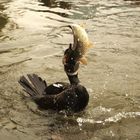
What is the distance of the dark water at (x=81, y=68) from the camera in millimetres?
5438

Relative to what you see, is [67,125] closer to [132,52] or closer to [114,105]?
[114,105]

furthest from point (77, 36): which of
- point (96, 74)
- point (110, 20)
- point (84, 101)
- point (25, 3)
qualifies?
point (25, 3)

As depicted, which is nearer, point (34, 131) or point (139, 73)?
point (34, 131)

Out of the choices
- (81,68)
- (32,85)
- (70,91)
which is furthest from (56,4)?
(70,91)

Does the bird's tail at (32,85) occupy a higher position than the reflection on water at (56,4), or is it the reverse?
the bird's tail at (32,85)

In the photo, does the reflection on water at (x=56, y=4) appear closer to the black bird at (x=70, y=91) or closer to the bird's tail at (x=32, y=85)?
the bird's tail at (x=32, y=85)

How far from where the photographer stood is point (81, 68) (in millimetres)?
7473

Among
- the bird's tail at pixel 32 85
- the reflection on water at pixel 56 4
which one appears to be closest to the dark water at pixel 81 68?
the reflection on water at pixel 56 4

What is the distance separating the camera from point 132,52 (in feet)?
26.8

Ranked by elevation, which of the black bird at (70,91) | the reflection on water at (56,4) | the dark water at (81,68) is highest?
the black bird at (70,91)

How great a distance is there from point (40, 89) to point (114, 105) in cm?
112

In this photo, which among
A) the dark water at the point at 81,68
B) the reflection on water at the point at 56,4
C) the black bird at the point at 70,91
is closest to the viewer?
the black bird at the point at 70,91

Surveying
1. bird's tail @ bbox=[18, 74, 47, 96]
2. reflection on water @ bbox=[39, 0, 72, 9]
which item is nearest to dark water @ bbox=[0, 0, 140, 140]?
reflection on water @ bbox=[39, 0, 72, 9]

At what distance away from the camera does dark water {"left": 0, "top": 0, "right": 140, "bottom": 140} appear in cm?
544
